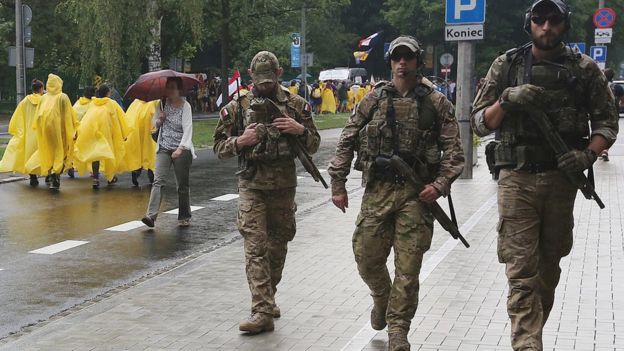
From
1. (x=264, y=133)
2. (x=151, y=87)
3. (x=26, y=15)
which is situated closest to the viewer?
(x=264, y=133)

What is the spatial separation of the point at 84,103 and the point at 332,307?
1047 centimetres

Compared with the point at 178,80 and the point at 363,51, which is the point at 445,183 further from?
the point at 363,51

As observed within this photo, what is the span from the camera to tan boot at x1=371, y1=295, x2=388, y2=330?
235 inches

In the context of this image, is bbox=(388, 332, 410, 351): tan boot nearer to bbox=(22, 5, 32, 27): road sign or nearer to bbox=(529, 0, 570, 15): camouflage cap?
bbox=(529, 0, 570, 15): camouflage cap

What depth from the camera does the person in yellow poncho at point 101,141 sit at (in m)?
15.3

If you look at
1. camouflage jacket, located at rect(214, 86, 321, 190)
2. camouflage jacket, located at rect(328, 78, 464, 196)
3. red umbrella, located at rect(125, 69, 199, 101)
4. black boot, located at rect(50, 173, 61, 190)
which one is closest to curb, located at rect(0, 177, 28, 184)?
black boot, located at rect(50, 173, 61, 190)

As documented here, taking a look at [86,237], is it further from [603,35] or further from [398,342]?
[603,35]

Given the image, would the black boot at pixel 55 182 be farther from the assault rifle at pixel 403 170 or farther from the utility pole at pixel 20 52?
the assault rifle at pixel 403 170

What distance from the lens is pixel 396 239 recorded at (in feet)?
18.8

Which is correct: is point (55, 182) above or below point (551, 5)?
below

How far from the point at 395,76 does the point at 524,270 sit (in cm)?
136

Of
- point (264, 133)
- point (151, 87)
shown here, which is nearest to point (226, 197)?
point (151, 87)

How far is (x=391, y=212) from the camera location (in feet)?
18.7

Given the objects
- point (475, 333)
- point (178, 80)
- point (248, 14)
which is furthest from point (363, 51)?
point (475, 333)
